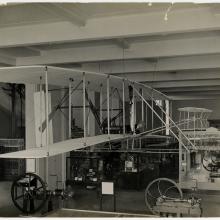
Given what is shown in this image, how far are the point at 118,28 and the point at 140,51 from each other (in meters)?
1.52

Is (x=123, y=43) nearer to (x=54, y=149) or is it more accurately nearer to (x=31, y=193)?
(x=54, y=149)

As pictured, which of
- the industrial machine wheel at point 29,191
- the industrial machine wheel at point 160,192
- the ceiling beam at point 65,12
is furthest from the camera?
the industrial machine wheel at point 160,192

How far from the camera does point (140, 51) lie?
17.6 feet

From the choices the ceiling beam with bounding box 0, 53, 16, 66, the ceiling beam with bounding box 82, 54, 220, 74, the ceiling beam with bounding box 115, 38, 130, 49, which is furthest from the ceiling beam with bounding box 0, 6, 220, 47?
the ceiling beam with bounding box 82, 54, 220, 74

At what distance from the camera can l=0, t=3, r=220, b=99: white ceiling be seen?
11.9ft

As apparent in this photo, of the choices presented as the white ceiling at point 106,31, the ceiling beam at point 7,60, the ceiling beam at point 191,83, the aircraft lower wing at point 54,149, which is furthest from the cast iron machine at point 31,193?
the ceiling beam at point 191,83

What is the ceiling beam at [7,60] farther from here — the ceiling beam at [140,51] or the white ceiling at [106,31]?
the ceiling beam at [140,51]

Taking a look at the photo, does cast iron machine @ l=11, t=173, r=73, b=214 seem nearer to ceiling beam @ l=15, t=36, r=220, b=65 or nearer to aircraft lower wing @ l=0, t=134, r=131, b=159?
aircraft lower wing @ l=0, t=134, r=131, b=159

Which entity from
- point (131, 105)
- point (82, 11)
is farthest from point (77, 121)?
point (82, 11)

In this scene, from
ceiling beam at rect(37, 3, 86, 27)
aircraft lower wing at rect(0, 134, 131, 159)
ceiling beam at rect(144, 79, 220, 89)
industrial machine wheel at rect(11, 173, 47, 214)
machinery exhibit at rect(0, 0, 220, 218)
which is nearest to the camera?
ceiling beam at rect(37, 3, 86, 27)

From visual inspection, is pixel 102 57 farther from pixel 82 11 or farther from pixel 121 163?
pixel 121 163

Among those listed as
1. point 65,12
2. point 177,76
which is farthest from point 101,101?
point 177,76

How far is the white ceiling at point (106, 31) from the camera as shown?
11.9 ft

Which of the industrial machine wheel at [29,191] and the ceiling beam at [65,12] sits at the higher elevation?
the ceiling beam at [65,12]
